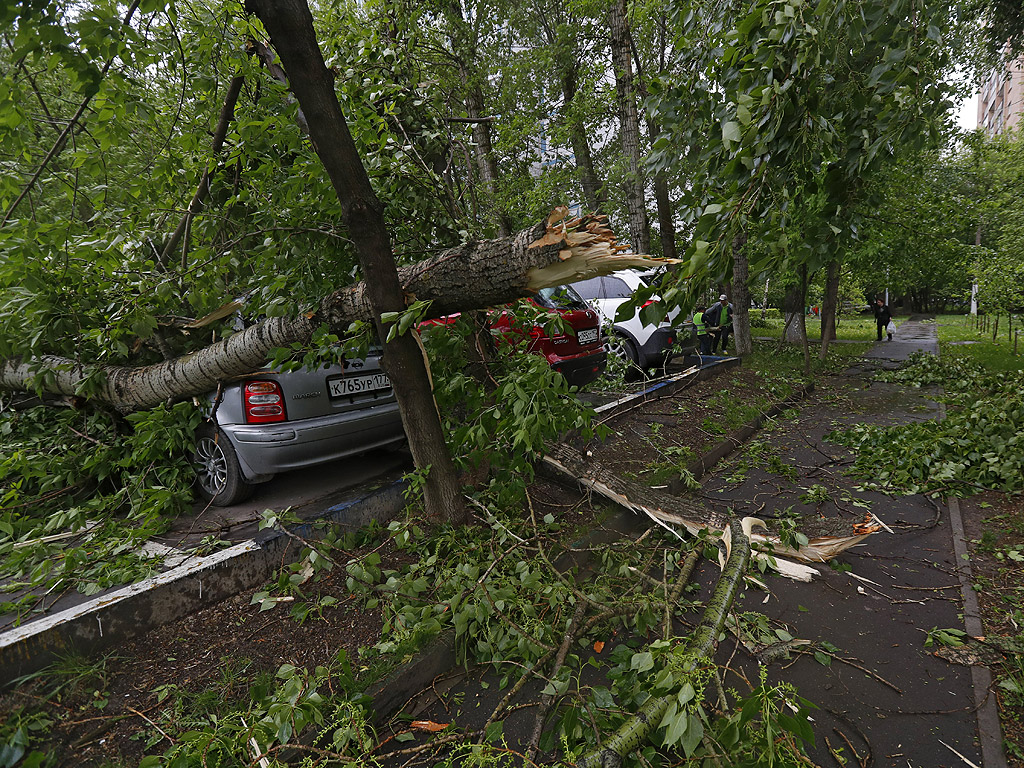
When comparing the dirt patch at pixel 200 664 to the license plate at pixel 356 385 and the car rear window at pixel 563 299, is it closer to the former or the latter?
the license plate at pixel 356 385

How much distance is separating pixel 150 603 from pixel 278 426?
1573mm

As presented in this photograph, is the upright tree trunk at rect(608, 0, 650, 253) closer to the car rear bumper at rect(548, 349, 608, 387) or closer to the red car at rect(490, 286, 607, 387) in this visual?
the red car at rect(490, 286, 607, 387)

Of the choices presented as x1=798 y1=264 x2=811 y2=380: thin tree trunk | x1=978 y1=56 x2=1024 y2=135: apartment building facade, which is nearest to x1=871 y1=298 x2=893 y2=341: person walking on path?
x1=798 y1=264 x2=811 y2=380: thin tree trunk

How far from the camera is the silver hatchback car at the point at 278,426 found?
13.3ft

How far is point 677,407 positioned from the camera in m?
6.86

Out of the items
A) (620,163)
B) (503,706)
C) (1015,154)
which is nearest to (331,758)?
(503,706)

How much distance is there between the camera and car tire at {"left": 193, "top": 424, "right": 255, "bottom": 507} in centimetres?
419

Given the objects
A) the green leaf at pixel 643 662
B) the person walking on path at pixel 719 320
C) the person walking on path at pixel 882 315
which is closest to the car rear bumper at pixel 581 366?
the green leaf at pixel 643 662

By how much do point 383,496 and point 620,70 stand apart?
31.1 feet

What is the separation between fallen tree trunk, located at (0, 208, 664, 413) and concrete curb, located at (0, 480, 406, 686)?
4.43 feet

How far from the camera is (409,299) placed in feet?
10.5

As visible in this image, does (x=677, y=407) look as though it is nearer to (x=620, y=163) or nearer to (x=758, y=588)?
(x=758, y=588)

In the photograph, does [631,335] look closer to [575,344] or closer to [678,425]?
[575,344]

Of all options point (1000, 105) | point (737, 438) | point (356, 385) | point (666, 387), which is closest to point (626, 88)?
point (666, 387)
